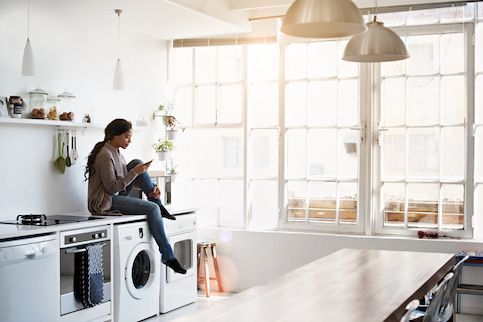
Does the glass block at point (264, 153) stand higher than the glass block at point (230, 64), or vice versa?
the glass block at point (230, 64)

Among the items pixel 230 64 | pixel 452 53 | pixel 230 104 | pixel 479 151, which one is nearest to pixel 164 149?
pixel 230 104

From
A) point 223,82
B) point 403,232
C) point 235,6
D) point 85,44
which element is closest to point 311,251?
point 403,232

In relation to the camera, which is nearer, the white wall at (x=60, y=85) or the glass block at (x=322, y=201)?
the white wall at (x=60, y=85)

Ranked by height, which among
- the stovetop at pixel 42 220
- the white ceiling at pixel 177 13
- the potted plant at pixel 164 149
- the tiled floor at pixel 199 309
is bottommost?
the tiled floor at pixel 199 309

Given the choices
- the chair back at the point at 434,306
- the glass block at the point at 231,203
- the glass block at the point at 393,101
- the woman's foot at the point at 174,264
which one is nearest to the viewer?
the chair back at the point at 434,306

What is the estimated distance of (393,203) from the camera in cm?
629

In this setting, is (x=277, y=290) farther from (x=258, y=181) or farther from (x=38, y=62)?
(x=258, y=181)

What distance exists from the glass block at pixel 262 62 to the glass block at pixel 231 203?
1105 mm

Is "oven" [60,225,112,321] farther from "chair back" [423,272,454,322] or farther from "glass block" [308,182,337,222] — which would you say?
"chair back" [423,272,454,322]

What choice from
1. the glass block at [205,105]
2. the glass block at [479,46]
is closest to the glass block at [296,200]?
the glass block at [205,105]

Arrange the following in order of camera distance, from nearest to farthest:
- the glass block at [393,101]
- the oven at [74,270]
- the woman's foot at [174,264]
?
the oven at [74,270]
the woman's foot at [174,264]
the glass block at [393,101]

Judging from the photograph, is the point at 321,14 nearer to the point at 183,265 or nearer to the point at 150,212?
the point at 150,212

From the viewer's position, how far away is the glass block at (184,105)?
7.24 metres

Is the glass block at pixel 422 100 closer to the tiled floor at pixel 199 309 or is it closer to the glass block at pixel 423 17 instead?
the glass block at pixel 423 17
